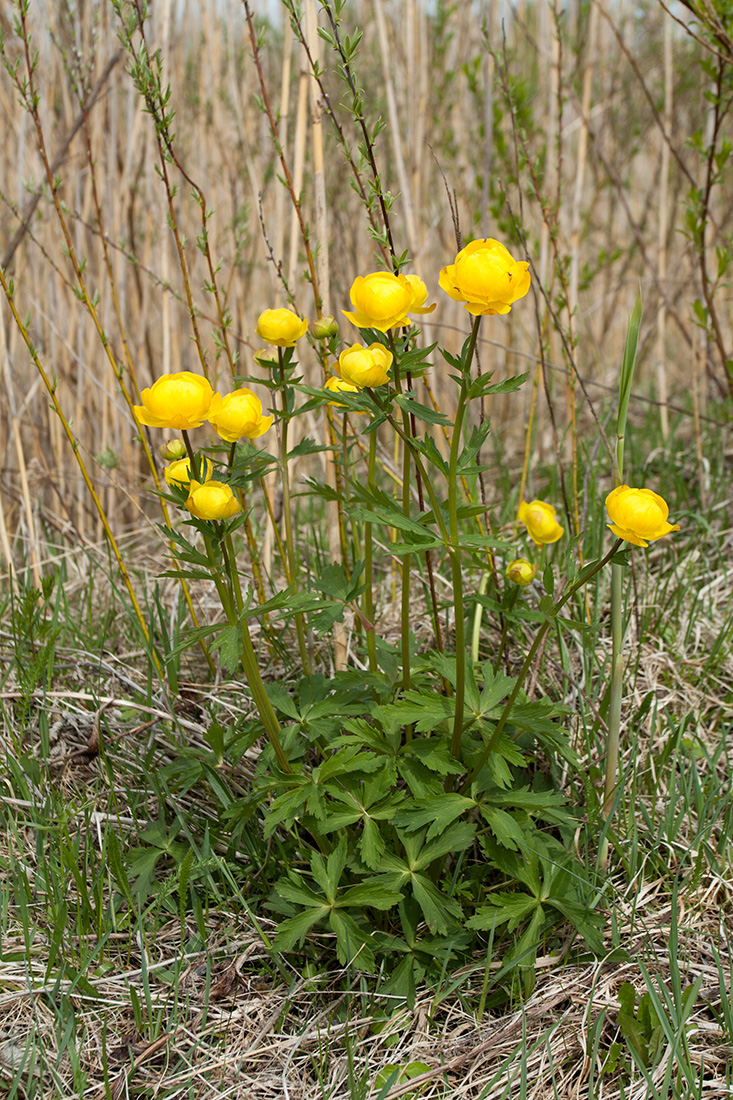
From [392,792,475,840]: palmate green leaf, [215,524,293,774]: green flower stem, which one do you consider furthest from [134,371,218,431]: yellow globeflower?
[392,792,475,840]: palmate green leaf

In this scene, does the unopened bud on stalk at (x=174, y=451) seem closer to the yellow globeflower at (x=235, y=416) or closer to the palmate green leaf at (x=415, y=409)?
the yellow globeflower at (x=235, y=416)

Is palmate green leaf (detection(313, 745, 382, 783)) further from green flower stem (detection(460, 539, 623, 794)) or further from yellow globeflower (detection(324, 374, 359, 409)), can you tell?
yellow globeflower (detection(324, 374, 359, 409))

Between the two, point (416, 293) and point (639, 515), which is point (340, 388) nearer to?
point (416, 293)

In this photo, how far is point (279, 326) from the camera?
104cm

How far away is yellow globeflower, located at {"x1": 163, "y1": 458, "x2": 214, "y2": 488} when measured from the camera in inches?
38.5

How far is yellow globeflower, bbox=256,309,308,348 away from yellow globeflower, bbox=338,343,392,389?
0.12 m

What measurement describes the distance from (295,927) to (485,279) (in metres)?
0.88

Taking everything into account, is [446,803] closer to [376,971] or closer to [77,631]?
[376,971]

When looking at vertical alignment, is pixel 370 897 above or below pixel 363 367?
below

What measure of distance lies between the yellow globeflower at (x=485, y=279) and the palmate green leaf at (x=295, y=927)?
83 cm

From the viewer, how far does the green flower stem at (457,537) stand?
937mm

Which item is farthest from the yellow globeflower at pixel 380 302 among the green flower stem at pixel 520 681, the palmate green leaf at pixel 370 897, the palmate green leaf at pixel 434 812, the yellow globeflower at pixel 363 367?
the palmate green leaf at pixel 370 897

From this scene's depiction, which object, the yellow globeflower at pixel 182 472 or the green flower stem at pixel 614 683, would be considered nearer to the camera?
the yellow globeflower at pixel 182 472

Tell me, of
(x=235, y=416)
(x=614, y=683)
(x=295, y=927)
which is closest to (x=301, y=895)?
(x=295, y=927)
